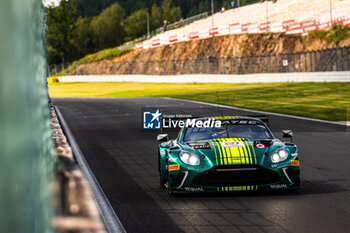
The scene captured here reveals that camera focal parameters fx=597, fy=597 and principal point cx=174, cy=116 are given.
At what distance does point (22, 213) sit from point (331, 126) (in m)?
20.8

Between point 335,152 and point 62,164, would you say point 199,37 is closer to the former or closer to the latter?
point 335,152

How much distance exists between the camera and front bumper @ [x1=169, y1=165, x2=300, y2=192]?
844 centimetres

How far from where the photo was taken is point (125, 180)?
10.8 m

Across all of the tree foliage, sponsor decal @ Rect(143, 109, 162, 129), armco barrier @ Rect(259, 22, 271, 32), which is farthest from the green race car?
the tree foliage

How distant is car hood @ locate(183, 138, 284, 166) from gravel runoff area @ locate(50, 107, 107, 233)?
5.22m

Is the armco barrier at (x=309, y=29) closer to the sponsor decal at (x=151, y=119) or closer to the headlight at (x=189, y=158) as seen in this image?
the sponsor decal at (x=151, y=119)

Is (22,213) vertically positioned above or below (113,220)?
above

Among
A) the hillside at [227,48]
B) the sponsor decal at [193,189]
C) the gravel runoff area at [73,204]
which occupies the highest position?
the hillside at [227,48]

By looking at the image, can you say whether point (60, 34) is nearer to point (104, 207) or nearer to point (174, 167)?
point (174, 167)

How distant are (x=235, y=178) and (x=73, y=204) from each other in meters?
6.37

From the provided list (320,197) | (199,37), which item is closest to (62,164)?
(320,197)

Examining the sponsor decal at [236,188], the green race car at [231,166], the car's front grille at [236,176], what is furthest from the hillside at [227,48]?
the sponsor decal at [236,188]

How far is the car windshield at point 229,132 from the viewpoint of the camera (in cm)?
969

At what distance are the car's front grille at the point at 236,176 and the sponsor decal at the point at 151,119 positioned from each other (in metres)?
6.63
